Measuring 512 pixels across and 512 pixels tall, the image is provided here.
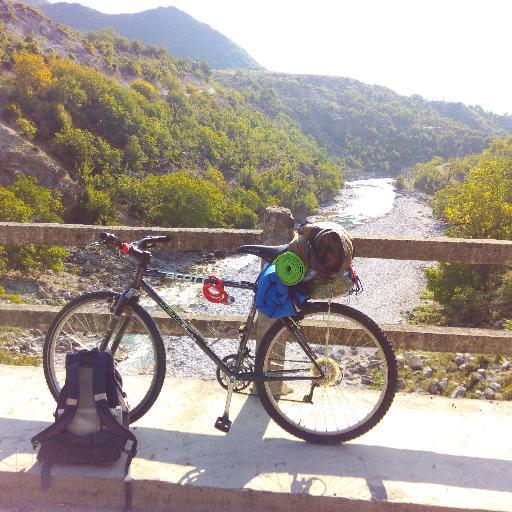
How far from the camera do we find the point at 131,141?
4984 centimetres

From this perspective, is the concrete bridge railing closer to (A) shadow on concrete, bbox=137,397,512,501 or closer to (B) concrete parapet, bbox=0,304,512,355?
(B) concrete parapet, bbox=0,304,512,355

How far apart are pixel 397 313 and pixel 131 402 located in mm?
24521

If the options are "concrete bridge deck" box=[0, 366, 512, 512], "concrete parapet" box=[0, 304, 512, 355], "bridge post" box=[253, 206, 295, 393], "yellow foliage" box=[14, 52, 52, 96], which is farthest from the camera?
"yellow foliage" box=[14, 52, 52, 96]

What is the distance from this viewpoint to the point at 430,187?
90625 mm

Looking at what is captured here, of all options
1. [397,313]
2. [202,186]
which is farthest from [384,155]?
[397,313]

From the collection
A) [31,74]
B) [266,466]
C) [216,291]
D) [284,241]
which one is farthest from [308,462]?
[31,74]

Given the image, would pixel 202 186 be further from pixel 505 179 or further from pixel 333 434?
pixel 333 434

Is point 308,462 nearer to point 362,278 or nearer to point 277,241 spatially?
point 277,241

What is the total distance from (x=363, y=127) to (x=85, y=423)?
17493 cm

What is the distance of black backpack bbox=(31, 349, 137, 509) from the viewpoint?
254 cm

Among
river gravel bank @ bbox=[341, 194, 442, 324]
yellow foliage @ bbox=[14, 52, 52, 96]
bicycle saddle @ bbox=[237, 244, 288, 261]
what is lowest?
river gravel bank @ bbox=[341, 194, 442, 324]

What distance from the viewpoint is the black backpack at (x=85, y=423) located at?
2.54 m

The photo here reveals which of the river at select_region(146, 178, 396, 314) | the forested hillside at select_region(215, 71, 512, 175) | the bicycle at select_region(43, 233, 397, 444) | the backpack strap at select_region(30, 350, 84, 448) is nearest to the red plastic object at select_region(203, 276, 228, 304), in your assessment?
the bicycle at select_region(43, 233, 397, 444)

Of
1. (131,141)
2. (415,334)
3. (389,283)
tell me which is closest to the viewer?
(415,334)
